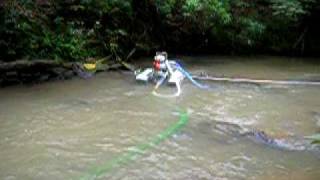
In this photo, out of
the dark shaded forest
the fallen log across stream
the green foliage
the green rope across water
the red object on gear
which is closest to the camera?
the green rope across water

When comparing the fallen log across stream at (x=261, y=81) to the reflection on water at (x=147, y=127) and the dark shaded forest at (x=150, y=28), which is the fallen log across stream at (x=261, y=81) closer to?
the reflection on water at (x=147, y=127)

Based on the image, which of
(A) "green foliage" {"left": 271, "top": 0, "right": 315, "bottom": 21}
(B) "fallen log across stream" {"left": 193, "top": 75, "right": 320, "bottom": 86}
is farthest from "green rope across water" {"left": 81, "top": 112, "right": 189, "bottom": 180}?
(A) "green foliage" {"left": 271, "top": 0, "right": 315, "bottom": 21}

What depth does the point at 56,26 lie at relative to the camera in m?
13.0

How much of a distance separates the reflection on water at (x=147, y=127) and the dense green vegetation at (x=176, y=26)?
1.84 metres

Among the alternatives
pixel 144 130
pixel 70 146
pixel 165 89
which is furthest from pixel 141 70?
pixel 70 146

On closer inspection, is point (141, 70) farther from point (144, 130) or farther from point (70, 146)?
point (70, 146)

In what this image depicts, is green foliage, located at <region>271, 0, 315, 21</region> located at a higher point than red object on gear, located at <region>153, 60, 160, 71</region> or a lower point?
higher

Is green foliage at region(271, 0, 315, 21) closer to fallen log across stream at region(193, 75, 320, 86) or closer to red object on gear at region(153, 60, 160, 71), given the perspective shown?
fallen log across stream at region(193, 75, 320, 86)

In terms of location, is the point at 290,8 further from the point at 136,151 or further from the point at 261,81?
the point at 136,151

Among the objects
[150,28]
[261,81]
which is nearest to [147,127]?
[261,81]

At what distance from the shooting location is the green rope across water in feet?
21.4

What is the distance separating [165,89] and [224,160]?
386 centimetres

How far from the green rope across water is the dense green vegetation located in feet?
16.1

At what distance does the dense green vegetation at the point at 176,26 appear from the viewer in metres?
13.0
